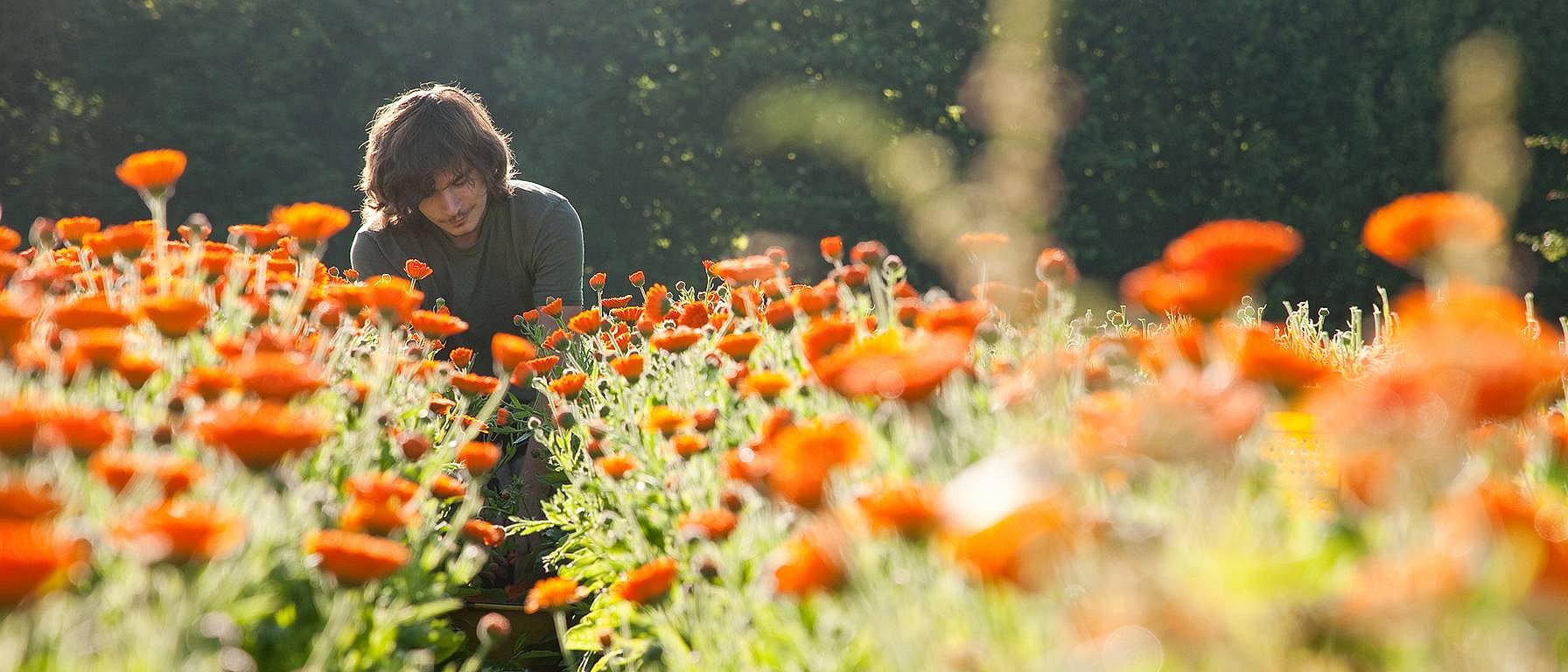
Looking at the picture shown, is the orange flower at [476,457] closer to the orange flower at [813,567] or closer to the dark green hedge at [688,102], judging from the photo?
the orange flower at [813,567]

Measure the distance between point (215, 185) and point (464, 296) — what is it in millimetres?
9070

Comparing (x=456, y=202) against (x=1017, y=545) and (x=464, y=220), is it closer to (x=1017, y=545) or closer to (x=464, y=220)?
(x=464, y=220)

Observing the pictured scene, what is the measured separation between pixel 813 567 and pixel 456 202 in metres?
2.92

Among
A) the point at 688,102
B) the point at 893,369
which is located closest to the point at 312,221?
the point at 893,369

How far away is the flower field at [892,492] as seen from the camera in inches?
36.9

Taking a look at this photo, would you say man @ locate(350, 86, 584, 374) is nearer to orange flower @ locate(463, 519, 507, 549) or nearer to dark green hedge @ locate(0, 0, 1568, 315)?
orange flower @ locate(463, 519, 507, 549)

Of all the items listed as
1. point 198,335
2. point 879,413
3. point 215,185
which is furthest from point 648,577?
point 215,185

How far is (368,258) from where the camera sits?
4.02 meters

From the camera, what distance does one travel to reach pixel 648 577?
1.62m

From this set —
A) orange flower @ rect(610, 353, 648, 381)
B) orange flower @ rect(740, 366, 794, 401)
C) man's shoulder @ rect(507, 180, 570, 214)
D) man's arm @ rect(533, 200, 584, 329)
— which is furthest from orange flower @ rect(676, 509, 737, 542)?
man's shoulder @ rect(507, 180, 570, 214)

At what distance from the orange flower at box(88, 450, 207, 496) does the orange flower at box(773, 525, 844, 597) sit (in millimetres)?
559

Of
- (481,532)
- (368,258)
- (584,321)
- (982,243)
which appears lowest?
(368,258)

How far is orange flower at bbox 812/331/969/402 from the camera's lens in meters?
1.26

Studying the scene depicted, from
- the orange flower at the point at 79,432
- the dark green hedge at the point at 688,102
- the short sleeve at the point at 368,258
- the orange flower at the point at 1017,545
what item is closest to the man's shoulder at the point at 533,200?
the short sleeve at the point at 368,258
